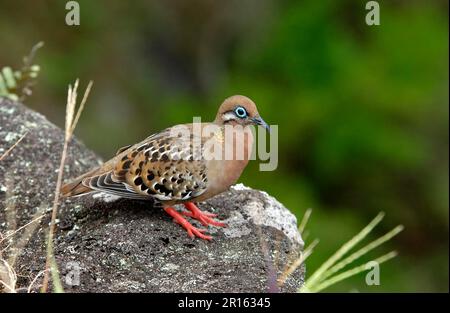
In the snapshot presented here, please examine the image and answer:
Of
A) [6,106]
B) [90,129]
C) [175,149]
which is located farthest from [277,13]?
[175,149]

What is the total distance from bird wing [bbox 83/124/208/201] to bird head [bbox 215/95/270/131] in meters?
0.28

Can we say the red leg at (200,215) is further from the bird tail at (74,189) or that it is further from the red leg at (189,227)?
the bird tail at (74,189)

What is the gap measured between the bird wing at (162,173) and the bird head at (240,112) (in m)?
0.28

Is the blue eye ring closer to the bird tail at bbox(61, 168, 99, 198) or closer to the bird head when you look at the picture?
the bird head

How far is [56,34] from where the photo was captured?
15430 millimetres

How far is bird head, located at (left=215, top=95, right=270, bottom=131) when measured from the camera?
634cm

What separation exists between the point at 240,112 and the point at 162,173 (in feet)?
2.38

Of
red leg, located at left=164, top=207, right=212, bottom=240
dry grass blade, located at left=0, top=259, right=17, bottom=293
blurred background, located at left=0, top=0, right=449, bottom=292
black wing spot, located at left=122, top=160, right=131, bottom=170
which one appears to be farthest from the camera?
blurred background, located at left=0, top=0, right=449, bottom=292

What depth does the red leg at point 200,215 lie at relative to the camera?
6.44 metres

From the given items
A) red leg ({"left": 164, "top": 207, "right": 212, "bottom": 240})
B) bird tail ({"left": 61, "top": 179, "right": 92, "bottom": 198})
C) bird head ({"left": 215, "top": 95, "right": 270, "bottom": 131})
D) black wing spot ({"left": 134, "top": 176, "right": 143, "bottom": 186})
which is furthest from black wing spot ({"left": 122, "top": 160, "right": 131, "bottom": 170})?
bird head ({"left": 215, "top": 95, "right": 270, "bottom": 131})

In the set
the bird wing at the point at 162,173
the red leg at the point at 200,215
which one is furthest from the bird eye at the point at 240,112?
the red leg at the point at 200,215

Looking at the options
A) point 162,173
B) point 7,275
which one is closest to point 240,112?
point 162,173
